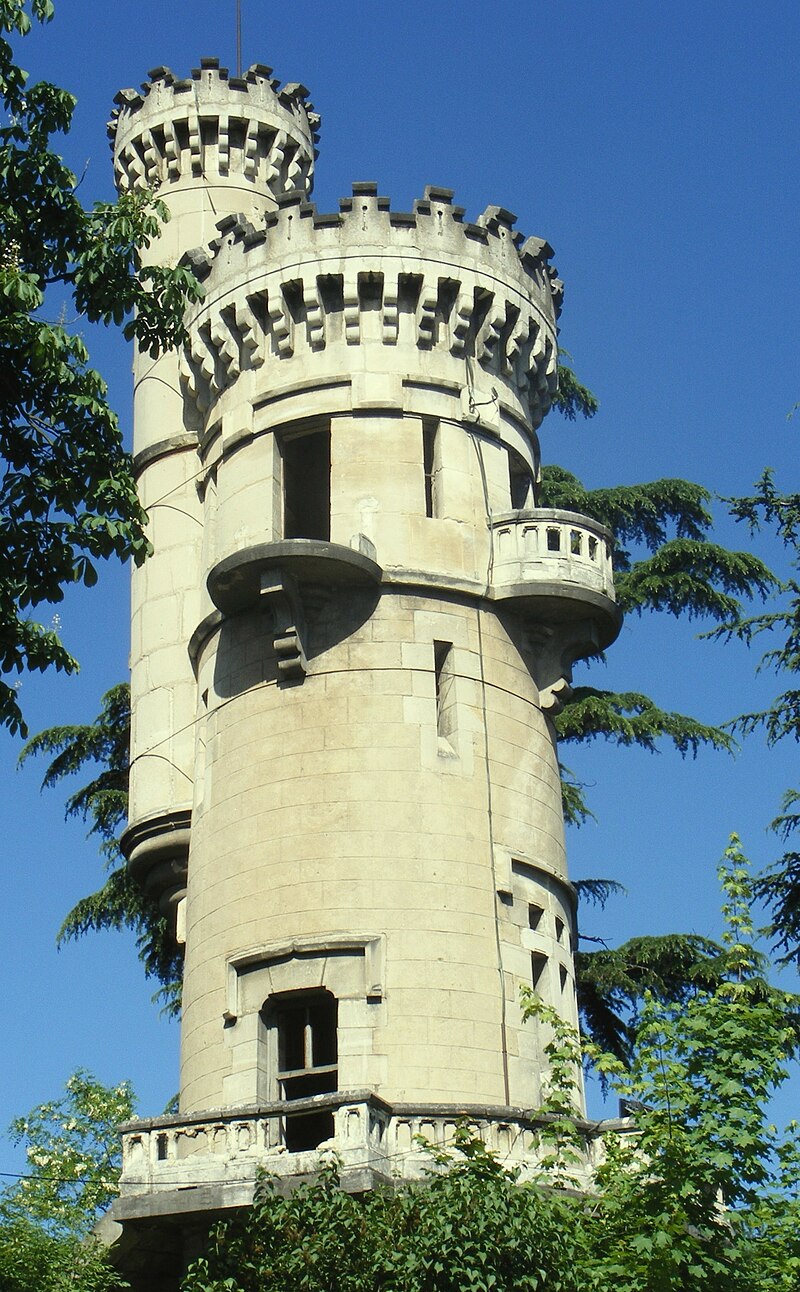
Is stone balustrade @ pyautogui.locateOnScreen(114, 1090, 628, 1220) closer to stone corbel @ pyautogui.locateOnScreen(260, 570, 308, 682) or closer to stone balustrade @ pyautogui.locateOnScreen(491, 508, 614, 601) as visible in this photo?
stone corbel @ pyautogui.locateOnScreen(260, 570, 308, 682)

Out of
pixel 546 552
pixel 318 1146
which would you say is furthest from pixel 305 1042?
pixel 546 552

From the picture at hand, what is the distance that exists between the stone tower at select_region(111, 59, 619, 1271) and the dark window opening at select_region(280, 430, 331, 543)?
4.93 ft

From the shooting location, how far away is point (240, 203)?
37.7 meters

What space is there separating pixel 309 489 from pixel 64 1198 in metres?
12.8

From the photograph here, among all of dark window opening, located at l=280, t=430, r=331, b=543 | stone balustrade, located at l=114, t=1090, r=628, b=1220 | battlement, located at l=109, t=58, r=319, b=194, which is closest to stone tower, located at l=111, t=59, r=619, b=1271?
stone balustrade, located at l=114, t=1090, r=628, b=1220

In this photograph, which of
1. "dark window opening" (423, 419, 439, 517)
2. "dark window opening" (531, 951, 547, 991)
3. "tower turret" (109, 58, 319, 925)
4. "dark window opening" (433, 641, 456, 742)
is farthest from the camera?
"tower turret" (109, 58, 319, 925)

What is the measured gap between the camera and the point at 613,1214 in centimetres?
2178

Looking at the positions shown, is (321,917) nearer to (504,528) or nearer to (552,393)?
(504,528)

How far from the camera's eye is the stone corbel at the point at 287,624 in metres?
29.1

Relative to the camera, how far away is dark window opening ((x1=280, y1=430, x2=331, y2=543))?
36.4 m

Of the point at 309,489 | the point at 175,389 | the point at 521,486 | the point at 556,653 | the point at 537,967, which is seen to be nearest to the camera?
the point at 537,967

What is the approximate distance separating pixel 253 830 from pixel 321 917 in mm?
1827

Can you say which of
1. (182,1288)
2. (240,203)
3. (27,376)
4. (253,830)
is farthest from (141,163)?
(182,1288)

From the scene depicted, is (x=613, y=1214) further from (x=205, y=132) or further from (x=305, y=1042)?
(x=205, y=132)
